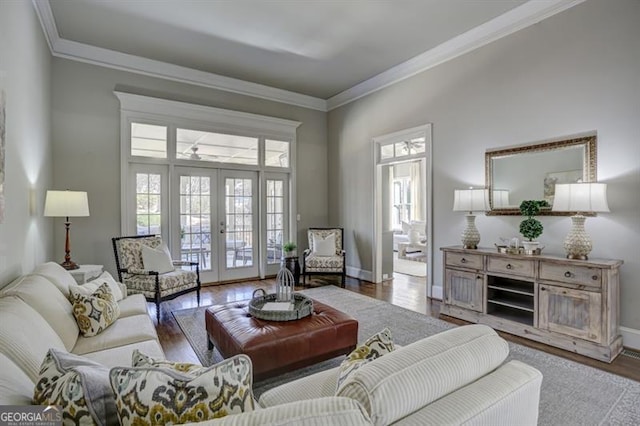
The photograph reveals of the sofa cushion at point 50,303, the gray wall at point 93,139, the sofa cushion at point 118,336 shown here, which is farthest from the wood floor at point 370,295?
the gray wall at point 93,139

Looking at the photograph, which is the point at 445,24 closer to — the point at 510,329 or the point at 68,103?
the point at 510,329

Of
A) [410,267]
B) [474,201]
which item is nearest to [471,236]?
[474,201]

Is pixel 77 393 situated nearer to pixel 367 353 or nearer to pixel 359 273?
pixel 367 353

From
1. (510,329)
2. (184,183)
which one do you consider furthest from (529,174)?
(184,183)

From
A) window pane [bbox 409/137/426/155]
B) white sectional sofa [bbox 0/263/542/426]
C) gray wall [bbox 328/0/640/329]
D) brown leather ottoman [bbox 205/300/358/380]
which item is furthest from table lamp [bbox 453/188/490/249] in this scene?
white sectional sofa [bbox 0/263/542/426]

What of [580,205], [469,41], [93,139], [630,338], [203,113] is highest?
[469,41]

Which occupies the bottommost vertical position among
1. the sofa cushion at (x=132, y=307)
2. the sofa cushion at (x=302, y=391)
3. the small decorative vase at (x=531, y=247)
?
the sofa cushion at (x=132, y=307)

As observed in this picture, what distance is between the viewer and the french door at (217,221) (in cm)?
543

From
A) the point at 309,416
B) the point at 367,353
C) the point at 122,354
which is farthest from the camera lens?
the point at 122,354

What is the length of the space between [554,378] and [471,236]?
1.71 metres

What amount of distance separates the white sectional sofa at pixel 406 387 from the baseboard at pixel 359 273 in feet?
14.7

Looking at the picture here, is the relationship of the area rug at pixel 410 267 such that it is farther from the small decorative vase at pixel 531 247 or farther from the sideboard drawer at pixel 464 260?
the small decorative vase at pixel 531 247

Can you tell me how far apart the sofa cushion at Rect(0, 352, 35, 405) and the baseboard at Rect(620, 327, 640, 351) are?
4.23 m

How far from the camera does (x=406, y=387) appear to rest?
0.90 meters
